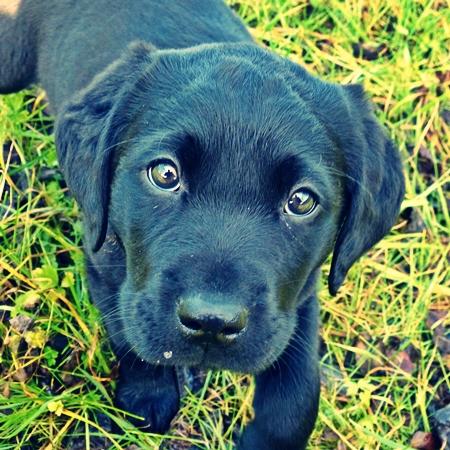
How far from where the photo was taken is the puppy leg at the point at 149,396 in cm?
331

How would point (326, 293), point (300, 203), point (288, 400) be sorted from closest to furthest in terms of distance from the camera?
point (300, 203) → point (288, 400) → point (326, 293)

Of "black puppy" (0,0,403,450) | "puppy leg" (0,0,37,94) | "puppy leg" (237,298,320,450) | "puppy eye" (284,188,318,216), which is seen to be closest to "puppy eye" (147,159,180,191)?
"black puppy" (0,0,403,450)

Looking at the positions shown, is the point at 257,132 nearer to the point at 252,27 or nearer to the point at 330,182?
the point at 330,182

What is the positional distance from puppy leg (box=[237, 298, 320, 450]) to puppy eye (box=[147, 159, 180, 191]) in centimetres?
96

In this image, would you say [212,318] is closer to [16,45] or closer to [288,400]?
[288,400]

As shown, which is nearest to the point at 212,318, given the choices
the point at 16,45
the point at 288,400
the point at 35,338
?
the point at 288,400

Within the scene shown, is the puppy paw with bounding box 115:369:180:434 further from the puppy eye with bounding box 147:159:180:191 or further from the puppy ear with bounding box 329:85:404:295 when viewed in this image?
the puppy eye with bounding box 147:159:180:191

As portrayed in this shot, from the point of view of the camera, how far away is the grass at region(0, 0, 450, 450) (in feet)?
11.1

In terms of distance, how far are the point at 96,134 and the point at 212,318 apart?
876 millimetres

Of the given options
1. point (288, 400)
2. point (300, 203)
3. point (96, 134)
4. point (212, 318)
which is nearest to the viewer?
point (212, 318)

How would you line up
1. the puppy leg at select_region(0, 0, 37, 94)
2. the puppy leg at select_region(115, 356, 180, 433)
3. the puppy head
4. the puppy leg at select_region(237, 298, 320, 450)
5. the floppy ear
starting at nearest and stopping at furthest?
the puppy head
the floppy ear
the puppy leg at select_region(237, 298, 320, 450)
the puppy leg at select_region(115, 356, 180, 433)
the puppy leg at select_region(0, 0, 37, 94)

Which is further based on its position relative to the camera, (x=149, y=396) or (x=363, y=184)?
(x=149, y=396)

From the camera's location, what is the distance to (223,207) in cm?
254

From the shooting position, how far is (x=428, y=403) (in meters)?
3.80
